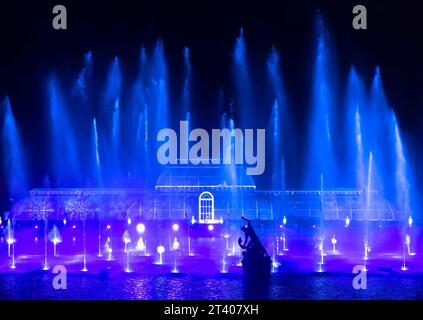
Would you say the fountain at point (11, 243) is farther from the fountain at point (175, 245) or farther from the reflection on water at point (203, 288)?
the fountain at point (175, 245)

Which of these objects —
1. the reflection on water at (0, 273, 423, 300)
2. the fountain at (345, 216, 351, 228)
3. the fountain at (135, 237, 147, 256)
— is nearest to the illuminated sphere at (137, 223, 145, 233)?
the fountain at (135, 237, 147, 256)

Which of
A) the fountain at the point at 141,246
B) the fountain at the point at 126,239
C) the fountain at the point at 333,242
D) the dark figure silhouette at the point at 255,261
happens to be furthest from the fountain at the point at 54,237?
the dark figure silhouette at the point at 255,261

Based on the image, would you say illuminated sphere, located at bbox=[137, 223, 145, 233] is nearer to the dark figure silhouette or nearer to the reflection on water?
the reflection on water

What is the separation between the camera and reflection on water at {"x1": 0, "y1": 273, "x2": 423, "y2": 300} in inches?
720

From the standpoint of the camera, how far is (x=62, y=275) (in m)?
20.3

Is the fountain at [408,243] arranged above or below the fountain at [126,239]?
below

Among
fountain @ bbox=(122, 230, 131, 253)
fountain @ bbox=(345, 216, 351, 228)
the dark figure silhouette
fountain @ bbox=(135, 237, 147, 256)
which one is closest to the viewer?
the dark figure silhouette

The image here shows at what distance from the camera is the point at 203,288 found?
19500 millimetres

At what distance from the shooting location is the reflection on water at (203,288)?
18297 millimetres

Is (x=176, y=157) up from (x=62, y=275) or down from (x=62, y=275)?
up
